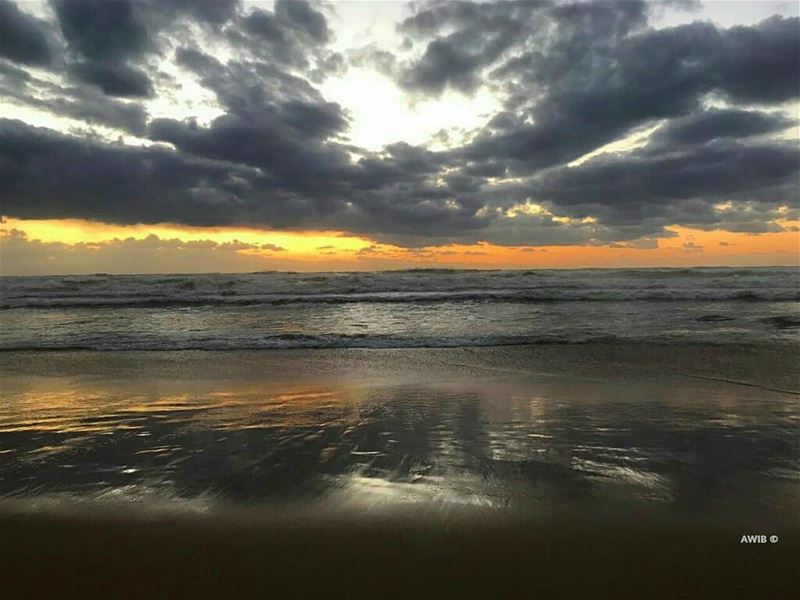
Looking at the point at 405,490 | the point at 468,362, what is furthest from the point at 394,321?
the point at 405,490

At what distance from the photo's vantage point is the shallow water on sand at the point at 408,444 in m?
3.47

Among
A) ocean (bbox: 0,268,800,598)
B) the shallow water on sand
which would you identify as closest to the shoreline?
ocean (bbox: 0,268,800,598)

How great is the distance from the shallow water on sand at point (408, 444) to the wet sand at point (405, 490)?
0.02m

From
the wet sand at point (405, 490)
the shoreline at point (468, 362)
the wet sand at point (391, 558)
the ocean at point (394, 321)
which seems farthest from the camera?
the ocean at point (394, 321)

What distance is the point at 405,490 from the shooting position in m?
3.53

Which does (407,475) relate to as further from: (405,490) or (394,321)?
(394,321)

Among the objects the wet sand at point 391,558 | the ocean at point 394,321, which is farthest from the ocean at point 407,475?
the ocean at point 394,321

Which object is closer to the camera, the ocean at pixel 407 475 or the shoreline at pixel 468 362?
the ocean at pixel 407 475

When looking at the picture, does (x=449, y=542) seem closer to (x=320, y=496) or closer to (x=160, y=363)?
(x=320, y=496)

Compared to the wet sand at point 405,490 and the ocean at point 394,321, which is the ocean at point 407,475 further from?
the ocean at point 394,321

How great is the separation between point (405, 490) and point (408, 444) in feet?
3.19

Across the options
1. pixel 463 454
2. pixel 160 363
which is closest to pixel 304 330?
pixel 160 363

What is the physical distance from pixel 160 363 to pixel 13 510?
611 cm

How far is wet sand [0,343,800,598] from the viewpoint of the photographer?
2602mm
